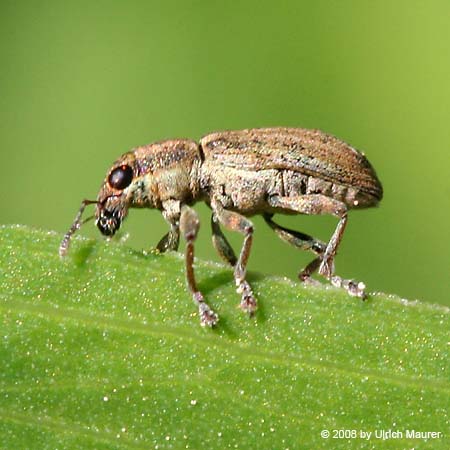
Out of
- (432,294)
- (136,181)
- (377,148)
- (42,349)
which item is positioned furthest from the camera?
(377,148)

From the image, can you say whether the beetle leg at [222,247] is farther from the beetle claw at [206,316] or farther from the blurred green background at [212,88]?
the beetle claw at [206,316]

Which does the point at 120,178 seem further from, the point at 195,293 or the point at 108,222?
the point at 195,293

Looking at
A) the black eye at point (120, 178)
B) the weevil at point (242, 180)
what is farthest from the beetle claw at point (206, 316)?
the black eye at point (120, 178)

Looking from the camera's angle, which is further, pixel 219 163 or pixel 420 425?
pixel 219 163

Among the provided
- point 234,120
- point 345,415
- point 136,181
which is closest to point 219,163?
point 136,181

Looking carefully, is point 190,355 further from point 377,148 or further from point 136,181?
point 377,148

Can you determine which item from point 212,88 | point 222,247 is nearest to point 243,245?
point 222,247
